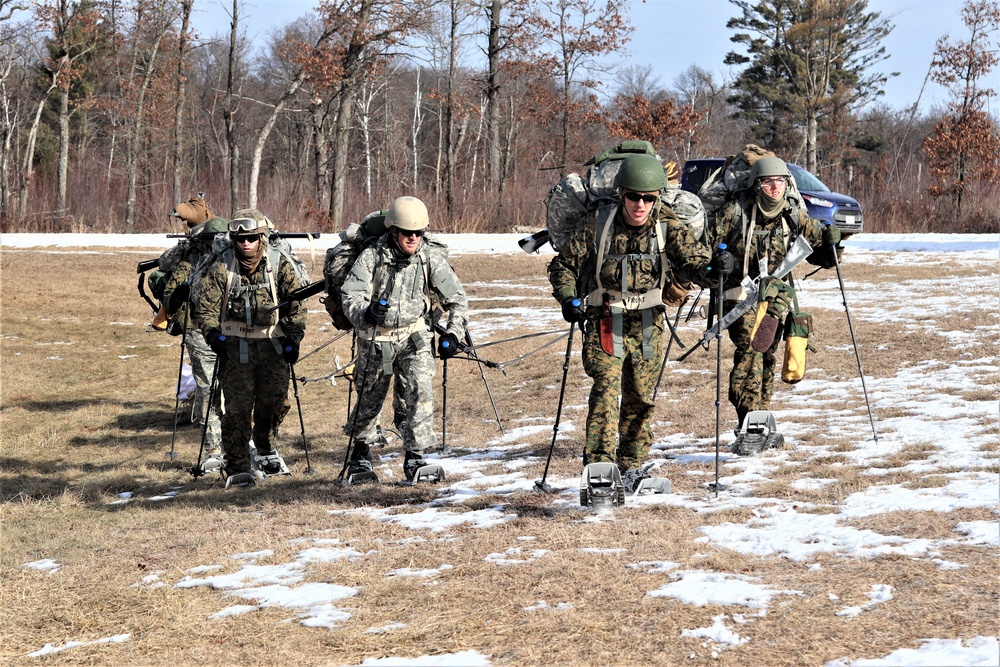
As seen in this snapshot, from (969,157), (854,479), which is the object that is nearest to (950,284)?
(854,479)

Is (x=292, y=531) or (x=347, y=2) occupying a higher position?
(x=347, y=2)

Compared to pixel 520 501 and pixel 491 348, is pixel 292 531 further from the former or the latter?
pixel 491 348

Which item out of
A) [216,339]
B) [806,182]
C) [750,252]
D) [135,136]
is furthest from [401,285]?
[135,136]

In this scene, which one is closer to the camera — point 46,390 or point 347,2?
point 46,390

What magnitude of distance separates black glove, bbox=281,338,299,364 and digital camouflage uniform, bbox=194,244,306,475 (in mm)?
32

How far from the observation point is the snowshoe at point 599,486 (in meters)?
6.89

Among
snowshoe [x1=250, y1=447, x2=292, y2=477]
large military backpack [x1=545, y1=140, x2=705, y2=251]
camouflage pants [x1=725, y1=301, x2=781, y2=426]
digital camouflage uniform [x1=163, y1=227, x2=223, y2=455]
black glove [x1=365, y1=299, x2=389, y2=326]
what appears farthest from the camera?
digital camouflage uniform [x1=163, y1=227, x2=223, y2=455]

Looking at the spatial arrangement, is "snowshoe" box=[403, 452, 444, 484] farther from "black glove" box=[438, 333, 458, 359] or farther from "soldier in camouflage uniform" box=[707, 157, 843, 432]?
"soldier in camouflage uniform" box=[707, 157, 843, 432]

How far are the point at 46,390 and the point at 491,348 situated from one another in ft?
20.5

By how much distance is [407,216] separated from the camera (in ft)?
26.1

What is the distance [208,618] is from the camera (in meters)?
5.66

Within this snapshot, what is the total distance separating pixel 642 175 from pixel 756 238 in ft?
6.60

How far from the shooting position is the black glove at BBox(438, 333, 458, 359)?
8.21 metres

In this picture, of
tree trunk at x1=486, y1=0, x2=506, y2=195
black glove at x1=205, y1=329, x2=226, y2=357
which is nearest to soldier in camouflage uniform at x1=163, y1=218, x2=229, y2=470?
black glove at x1=205, y1=329, x2=226, y2=357
